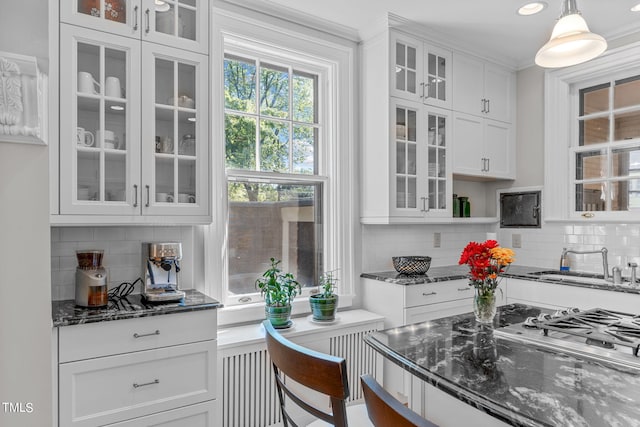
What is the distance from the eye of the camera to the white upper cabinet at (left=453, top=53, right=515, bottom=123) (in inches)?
135

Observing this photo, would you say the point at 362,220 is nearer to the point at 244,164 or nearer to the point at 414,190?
the point at 414,190

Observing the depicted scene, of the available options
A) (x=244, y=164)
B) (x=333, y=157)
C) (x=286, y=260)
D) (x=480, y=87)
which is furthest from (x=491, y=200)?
(x=244, y=164)

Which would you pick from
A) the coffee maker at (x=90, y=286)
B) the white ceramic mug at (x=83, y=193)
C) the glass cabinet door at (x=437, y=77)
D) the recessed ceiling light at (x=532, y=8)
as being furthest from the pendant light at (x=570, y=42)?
the coffee maker at (x=90, y=286)

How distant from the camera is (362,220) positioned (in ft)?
10.4

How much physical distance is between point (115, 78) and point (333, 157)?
157 cm

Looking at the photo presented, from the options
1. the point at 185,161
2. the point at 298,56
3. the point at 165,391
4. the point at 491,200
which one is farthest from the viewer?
the point at 491,200

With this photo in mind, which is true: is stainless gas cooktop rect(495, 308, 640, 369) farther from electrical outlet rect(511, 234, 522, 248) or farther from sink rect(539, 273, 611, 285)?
electrical outlet rect(511, 234, 522, 248)

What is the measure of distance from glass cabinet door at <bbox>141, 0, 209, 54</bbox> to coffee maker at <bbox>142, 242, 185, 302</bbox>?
107 centimetres

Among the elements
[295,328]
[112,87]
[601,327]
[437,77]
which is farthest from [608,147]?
[112,87]

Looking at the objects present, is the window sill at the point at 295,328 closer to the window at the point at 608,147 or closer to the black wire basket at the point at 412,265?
the black wire basket at the point at 412,265

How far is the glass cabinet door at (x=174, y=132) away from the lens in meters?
2.05

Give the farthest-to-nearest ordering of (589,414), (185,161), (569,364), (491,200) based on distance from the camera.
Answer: (491,200), (185,161), (569,364), (589,414)

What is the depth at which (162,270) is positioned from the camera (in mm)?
2152

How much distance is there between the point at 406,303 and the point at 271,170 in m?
1.33
